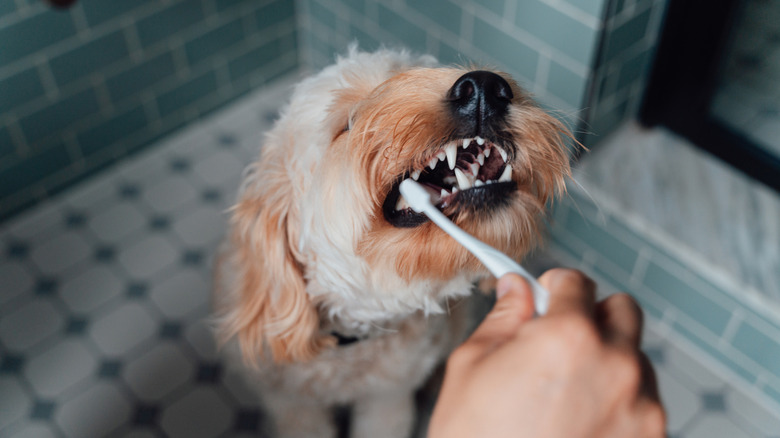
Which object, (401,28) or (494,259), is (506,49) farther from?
(494,259)

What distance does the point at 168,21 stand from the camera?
1909 millimetres

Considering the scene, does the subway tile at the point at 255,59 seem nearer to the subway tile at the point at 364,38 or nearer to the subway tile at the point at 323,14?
the subway tile at the point at 323,14

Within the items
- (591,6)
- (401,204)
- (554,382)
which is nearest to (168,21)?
(591,6)

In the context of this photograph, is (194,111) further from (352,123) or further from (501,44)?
(352,123)

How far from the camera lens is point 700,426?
1.54 m

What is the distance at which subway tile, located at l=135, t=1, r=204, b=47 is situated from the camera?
1.87m

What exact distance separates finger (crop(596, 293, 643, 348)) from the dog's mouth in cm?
29

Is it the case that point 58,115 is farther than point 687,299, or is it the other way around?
point 58,115

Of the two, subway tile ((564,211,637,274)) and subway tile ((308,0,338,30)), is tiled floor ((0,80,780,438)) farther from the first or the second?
subway tile ((308,0,338,30))

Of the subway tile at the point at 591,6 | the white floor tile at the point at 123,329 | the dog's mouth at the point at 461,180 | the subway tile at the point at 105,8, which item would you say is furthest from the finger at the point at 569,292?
the subway tile at the point at 105,8

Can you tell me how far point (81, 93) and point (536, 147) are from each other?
4.91ft

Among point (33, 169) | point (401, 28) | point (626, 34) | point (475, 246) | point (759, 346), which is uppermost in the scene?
point (475, 246)

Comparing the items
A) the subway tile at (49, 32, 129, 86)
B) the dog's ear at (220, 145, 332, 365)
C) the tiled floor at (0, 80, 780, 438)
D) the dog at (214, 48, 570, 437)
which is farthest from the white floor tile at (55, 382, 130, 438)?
the subway tile at (49, 32, 129, 86)

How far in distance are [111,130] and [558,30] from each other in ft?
4.43
